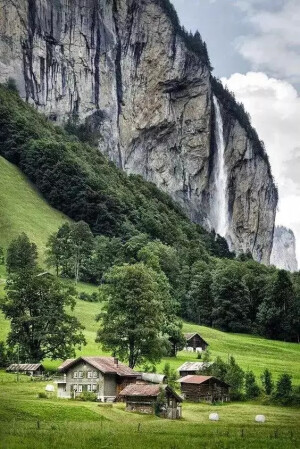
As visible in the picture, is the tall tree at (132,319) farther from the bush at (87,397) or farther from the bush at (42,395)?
the bush at (42,395)

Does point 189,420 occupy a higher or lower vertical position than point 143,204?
lower

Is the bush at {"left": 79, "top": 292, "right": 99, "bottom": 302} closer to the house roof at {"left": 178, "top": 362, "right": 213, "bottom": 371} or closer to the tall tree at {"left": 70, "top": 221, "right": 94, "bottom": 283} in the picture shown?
the tall tree at {"left": 70, "top": 221, "right": 94, "bottom": 283}

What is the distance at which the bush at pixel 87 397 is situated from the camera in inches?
2530

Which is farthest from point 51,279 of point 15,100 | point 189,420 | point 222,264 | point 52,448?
point 15,100

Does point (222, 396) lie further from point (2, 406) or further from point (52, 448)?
point (52, 448)

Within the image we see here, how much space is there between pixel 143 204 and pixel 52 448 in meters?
150

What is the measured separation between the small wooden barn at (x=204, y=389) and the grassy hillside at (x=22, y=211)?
6811cm

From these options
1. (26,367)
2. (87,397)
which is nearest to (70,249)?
(26,367)

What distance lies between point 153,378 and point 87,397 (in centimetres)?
853

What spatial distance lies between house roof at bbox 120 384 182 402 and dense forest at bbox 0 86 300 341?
1793 inches

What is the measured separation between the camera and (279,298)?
4879 inches

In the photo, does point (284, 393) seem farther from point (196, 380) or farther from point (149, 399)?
point (149, 399)

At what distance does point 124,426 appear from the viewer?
159ft

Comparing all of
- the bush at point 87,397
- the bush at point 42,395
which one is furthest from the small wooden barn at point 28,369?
the bush at point 42,395
